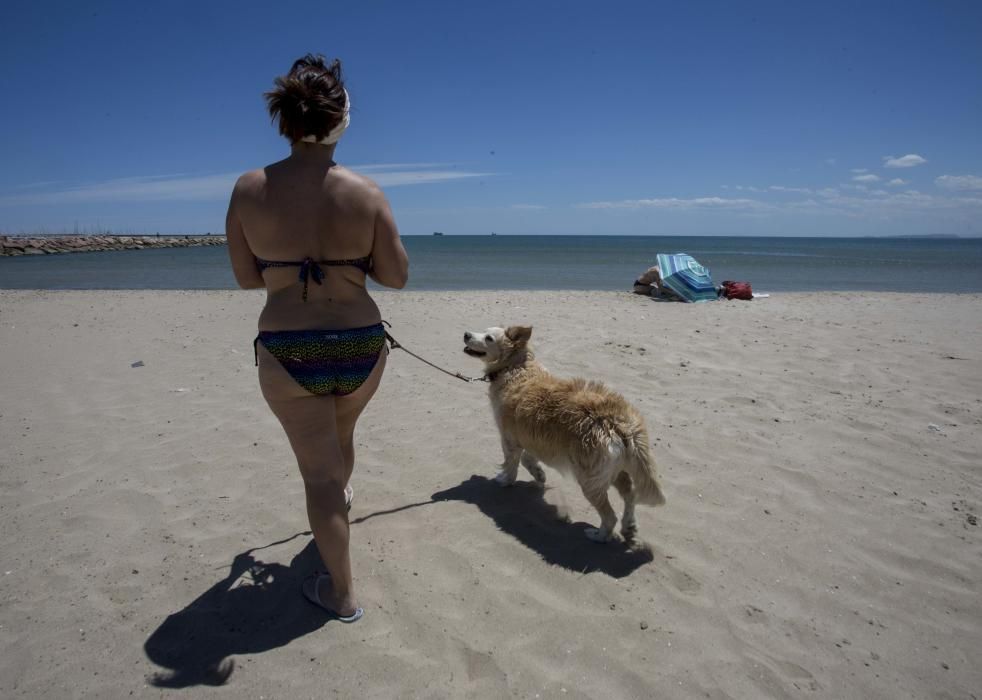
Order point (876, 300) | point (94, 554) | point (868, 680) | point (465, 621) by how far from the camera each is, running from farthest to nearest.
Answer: point (876, 300) → point (94, 554) → point (465, 621) → point (868, 680)

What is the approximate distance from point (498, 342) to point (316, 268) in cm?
187

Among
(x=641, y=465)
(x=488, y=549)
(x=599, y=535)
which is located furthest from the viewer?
(x=599, y=535)

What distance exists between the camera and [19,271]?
26.6 m

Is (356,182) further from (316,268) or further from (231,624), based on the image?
(231,624)

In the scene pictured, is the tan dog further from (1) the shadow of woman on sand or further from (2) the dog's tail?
(1) the shadow of woman on sand

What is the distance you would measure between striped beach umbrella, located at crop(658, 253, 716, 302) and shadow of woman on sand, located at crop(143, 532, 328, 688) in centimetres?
1197

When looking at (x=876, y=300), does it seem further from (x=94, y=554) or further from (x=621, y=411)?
(x=94, y=554)

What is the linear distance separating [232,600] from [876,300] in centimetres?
1605

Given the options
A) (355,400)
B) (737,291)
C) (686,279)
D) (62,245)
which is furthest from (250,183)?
(62,245)

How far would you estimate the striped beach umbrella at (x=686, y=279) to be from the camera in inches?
519

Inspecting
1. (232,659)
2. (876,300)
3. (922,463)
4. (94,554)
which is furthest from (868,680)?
(876,300)

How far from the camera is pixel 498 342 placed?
4.00 m

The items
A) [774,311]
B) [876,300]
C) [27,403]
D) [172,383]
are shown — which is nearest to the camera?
[27,403]

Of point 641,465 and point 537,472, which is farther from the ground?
point 641,465
